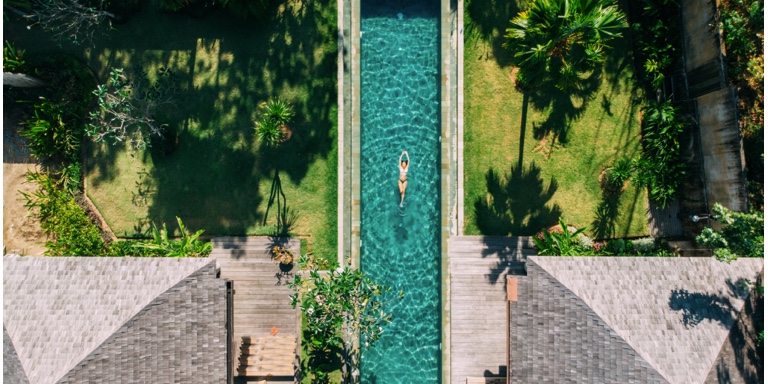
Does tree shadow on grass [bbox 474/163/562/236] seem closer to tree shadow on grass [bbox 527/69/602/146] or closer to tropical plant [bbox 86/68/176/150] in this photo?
tree shadow on grass [bbox 527/69/602/146]

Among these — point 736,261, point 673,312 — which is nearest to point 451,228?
point 673,312

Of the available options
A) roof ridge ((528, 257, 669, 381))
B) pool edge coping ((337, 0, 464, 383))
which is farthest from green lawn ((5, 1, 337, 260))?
roof ridge ((528, 257, 669, 381))

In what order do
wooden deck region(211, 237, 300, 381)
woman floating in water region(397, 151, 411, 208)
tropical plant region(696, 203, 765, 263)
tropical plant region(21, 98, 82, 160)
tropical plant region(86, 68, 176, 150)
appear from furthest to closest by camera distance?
1. woman floating in water region(397, 151, 411, 208)
2. wooden deck region(211, 237, 300, 381)
3. tropical plant region(21, 98, 82, 160)
4. tropical plant region(86, 68, 176, 150)
5. tropical plant region(696, 203, 765, 263)

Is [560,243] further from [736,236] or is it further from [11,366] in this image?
[11,366]

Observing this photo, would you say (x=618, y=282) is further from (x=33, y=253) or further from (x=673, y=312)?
(x=33, y=253)

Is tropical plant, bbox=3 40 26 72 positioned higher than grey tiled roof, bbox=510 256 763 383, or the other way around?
tropical plant, bbox=3 40 26 72

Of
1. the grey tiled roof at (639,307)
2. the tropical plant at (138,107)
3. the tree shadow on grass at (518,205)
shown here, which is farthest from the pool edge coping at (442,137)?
the tropical plant at (138,107)
